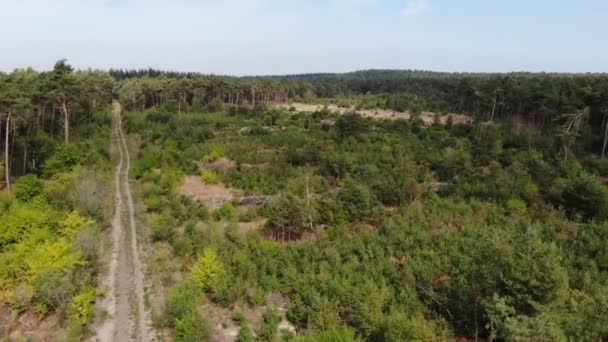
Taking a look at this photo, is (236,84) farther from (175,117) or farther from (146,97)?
(175,117)

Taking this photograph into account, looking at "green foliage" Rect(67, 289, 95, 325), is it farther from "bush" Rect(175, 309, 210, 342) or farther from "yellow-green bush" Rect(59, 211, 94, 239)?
"yellow-green bush" Rect(59, 211, 94, 239)

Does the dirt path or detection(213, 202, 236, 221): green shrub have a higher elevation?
detection(213, 202, 236, 221): green shrub

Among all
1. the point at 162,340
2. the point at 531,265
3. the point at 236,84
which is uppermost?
the point at 236,84

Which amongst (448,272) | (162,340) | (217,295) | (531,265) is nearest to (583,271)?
(448,272)

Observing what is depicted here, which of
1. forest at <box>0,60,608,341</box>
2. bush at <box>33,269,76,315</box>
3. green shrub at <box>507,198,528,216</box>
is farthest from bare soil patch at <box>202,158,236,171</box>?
bush at <box>33,269,76,315</box>

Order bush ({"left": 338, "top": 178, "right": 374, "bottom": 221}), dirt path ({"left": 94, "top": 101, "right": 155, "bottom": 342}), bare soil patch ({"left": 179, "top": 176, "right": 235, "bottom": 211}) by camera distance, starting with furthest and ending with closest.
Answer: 1. bare soil patch ({"left": 179, "top": 176, "right": 235, "bottom": 211})
2. bush ({"left": 338, "top": 178, "right": 374, "bottom": 221})
3. dirt path ({"left": 94, "top": 101, "right": 155, "bottom": 342})

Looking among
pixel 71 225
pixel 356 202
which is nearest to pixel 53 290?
→ pixel 71 225
